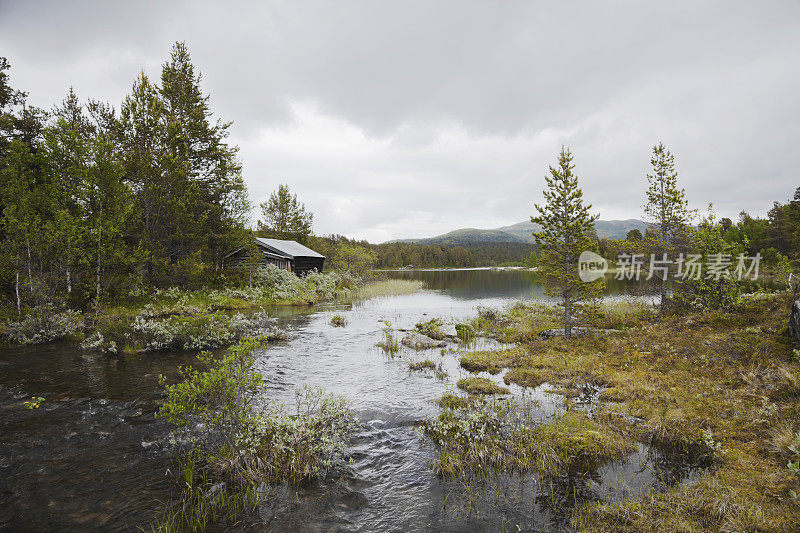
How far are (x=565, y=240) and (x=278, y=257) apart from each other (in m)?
35.7

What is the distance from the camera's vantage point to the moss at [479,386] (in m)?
11.4

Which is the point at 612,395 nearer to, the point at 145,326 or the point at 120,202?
the point at 145,326

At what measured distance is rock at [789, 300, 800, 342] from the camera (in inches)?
420

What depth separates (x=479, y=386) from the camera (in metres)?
11.6

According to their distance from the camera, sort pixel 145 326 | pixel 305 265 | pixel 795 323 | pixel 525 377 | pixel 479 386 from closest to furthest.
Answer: pixel 795 323
pixel 479 386
pixel 525 377
pixel 145 326
pixel 305 265

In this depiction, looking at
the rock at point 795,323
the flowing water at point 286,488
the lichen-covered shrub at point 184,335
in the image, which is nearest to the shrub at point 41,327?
the lichen-covered shrub at point 184,335

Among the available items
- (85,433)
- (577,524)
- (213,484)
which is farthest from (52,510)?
(577,524)

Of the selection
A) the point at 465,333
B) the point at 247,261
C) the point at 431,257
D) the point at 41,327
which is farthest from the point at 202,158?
the point at 431,257

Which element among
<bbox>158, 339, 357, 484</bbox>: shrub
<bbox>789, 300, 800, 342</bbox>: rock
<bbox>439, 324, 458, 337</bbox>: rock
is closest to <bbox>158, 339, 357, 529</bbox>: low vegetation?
<bbox>158, 339, 357, 484</bbox>: shrub

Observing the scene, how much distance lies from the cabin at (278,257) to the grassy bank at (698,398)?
3229 centimetres

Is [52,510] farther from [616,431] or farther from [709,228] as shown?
[709,228]

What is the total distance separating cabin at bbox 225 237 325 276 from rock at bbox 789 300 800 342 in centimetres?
3887

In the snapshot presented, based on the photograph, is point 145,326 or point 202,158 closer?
point 145,326

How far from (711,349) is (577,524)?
11.0m
